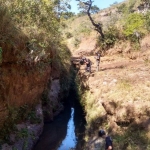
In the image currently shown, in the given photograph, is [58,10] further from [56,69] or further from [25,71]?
[25,71]

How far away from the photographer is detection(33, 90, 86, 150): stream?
562 inches

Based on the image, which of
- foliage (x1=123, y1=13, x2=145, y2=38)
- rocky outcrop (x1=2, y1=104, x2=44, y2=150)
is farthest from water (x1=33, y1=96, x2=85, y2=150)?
foliage (x1=123, y1=13, x2=145, y2=38)

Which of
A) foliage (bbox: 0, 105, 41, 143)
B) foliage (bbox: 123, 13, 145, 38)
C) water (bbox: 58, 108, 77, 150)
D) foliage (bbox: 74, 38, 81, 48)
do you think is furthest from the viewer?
foliage (bbox: 74, 38, 81, 48)

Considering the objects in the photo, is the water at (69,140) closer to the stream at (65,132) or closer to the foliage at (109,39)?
the stream at (65,132)

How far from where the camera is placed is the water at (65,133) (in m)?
14.3

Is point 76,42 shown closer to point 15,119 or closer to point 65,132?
point 65,132

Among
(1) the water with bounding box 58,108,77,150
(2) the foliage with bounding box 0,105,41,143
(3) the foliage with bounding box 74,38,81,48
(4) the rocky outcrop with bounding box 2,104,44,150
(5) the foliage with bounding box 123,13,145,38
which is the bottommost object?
(1) the water with bounding box 58,108,77,150

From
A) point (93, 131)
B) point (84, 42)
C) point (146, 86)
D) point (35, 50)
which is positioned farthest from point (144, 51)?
point (35, 50)

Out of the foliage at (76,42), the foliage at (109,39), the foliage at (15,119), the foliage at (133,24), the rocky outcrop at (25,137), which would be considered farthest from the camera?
the foliage at (76,42)

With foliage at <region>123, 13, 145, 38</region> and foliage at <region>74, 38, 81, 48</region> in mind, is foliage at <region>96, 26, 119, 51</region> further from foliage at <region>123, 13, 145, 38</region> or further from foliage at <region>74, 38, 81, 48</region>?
foliage at <region>74, 38, 81, 48</region>

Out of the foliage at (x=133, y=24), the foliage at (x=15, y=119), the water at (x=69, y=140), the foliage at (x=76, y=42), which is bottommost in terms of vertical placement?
the water at (x=69, y=140)

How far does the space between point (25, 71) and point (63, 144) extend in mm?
4876

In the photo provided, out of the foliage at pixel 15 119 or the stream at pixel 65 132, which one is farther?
the stream at pixel 65 132

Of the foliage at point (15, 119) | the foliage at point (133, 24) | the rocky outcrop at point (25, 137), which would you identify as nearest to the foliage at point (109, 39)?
the foliage at point (133, 24)
